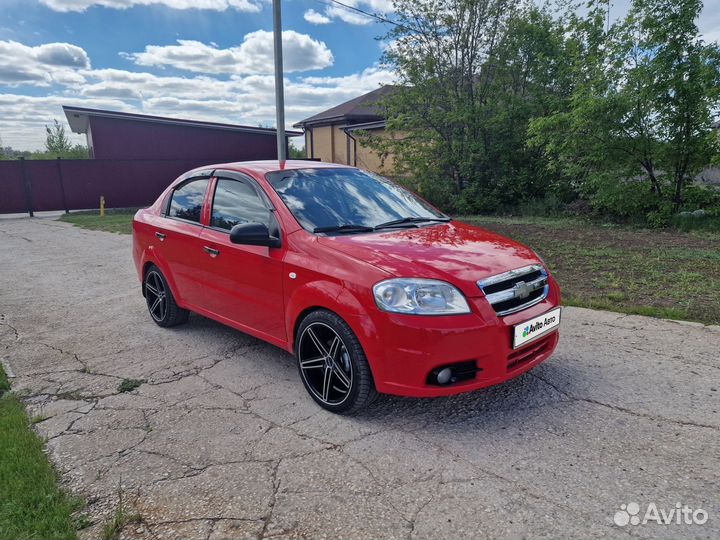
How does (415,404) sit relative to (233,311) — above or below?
below

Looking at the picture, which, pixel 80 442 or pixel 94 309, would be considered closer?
pixel 80 442

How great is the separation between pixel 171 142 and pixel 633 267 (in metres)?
25.2

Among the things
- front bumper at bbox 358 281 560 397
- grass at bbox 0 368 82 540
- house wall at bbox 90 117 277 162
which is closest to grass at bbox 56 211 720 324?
front bumper at bbox 358 281 560 397

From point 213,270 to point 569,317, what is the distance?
11.6 feet

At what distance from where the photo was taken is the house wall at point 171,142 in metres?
24.7

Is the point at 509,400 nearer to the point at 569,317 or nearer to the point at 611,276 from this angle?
the point at 569,317

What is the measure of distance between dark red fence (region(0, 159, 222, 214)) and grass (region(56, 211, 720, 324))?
1629cm

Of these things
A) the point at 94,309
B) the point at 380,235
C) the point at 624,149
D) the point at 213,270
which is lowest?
the point at 94,309

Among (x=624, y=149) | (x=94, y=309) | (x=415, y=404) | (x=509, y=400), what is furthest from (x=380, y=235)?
(x=624, y=149)

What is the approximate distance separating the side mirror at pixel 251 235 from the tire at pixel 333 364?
2.11 feet

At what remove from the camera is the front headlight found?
2.91 metres

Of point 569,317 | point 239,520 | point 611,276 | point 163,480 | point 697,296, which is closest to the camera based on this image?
point 239,520

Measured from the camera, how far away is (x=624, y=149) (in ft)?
36.2

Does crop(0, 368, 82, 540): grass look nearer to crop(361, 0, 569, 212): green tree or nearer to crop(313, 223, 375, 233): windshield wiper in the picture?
crop(313, 223, 375, 233): windshield wiper
